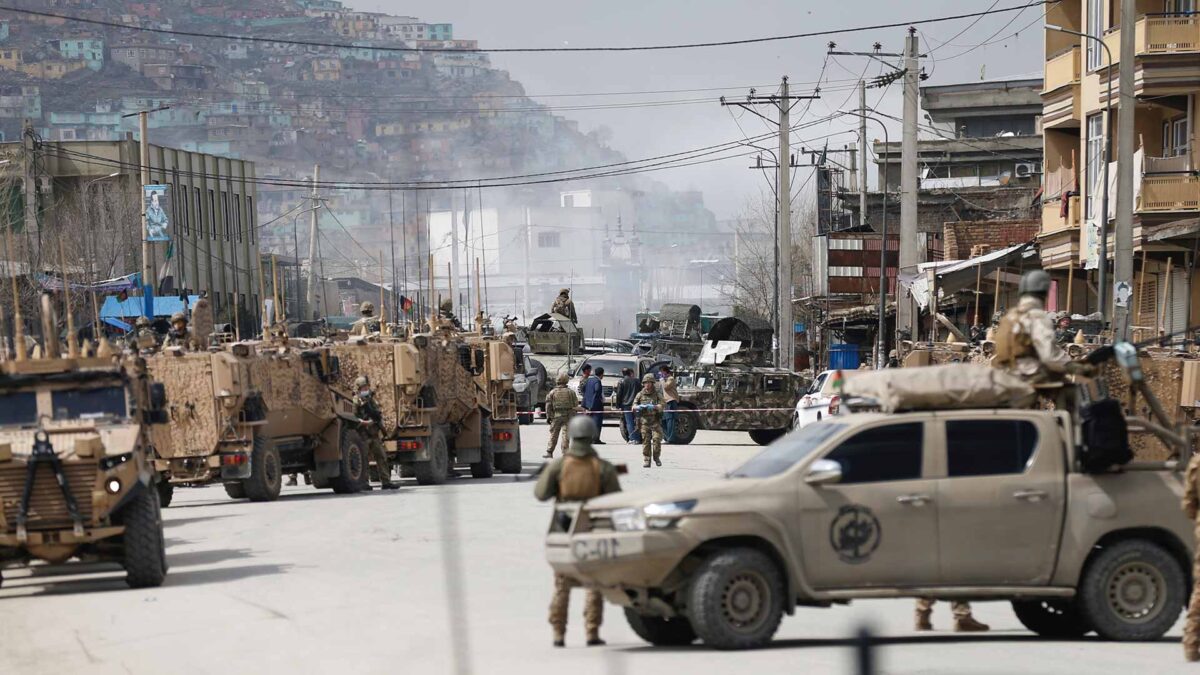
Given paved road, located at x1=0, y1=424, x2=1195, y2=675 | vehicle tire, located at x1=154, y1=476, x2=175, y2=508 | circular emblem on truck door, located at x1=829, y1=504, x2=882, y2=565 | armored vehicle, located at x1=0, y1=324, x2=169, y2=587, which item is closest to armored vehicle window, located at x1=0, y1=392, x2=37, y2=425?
armored vehicle, located at x1=0, y1=324, x2=169, y2=587

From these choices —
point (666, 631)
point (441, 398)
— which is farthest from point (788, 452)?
point (441, 398)

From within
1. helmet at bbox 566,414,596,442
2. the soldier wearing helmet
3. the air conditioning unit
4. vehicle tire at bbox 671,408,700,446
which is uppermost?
the air conditioning unit

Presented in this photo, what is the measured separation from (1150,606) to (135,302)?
117ft

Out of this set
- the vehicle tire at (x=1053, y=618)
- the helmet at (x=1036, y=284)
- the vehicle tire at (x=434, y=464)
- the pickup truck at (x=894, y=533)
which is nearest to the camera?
the pickup truck at (x=894, y=533)

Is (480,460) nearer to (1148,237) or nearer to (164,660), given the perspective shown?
(1148,237)

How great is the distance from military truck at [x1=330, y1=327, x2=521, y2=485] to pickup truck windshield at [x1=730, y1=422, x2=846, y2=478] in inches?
564

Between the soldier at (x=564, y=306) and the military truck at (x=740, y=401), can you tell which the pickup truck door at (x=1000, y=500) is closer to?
the military truck at (x=740, y=401)

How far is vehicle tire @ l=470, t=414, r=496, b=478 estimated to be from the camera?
31.0 metres

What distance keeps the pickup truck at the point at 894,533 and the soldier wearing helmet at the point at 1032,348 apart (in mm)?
704

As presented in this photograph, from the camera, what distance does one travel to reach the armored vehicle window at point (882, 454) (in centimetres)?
1225

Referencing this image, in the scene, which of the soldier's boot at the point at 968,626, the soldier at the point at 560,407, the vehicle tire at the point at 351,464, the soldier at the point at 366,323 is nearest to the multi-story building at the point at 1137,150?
the soldier at the point at 560,407

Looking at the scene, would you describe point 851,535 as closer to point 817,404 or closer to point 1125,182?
point 1125,182

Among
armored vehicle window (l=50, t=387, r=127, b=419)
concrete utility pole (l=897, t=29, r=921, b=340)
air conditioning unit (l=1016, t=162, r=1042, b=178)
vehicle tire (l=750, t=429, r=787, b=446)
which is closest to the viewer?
armored vehicle window (l=50, t=387, r=127, b=419)

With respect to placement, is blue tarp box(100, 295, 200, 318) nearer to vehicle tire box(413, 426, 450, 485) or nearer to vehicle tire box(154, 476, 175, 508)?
vehicle tire box(413, 426, 450, 485)
